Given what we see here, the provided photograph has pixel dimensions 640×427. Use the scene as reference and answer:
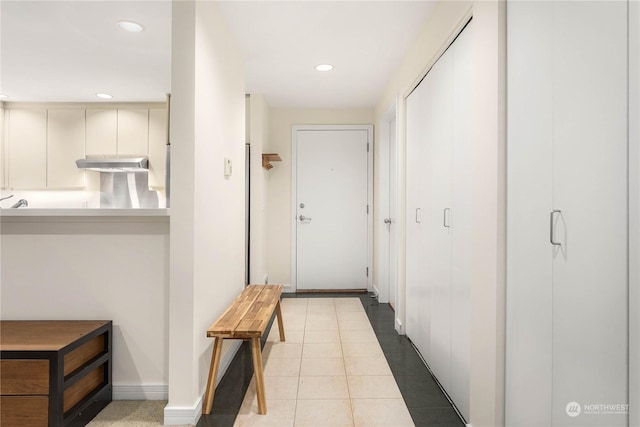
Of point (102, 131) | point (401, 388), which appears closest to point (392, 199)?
point (401, 388)

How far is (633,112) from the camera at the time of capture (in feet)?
2.98

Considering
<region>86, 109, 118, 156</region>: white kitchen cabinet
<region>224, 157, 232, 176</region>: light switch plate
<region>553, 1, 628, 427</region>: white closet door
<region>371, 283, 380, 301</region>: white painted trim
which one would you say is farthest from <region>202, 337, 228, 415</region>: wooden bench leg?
<region>86, 109, 118, 156</region>: white kitchen cabinet

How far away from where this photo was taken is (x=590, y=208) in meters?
1.05

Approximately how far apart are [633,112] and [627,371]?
670 millimetres

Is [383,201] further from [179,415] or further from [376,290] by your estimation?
[179,415]

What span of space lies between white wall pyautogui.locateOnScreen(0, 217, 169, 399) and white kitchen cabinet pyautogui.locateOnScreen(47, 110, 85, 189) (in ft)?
10.6

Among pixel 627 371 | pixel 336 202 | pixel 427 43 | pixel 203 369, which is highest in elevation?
pixel 427 43

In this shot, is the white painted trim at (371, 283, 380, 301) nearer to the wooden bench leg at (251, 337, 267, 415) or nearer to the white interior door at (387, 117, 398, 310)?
the white interior door at (387, 117, 398, 310)

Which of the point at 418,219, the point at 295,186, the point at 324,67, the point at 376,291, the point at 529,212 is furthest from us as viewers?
the point at 295,186

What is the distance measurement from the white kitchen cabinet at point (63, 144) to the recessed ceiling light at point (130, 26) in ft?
8.35

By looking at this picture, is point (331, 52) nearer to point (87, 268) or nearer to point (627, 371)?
point (87, 268)

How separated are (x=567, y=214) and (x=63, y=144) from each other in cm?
559

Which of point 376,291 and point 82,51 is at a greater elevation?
point 82,51

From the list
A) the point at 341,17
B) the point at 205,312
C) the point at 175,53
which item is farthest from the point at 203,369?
the point at 341,17
